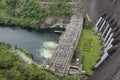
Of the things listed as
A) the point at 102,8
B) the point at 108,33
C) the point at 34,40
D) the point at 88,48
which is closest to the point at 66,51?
the point at 88,48

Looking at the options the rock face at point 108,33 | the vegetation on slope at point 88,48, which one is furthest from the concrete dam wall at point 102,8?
the vegetation on slope at point 88,48

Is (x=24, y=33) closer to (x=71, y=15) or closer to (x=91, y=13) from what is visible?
(x=71, y=15)

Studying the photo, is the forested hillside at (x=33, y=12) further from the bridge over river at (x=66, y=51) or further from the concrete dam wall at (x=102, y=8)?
the concrete dam wall at (x=102, y=8)

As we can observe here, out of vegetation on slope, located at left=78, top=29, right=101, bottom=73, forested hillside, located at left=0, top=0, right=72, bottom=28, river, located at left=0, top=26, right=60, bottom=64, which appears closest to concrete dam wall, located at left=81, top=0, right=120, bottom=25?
vegetation on slope, located at left=78, top=29, right=101, bottom=73

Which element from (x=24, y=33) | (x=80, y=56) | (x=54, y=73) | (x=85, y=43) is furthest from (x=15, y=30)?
(x=54, y=73)

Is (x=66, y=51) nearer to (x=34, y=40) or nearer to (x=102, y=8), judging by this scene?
(x=34, y=40)
